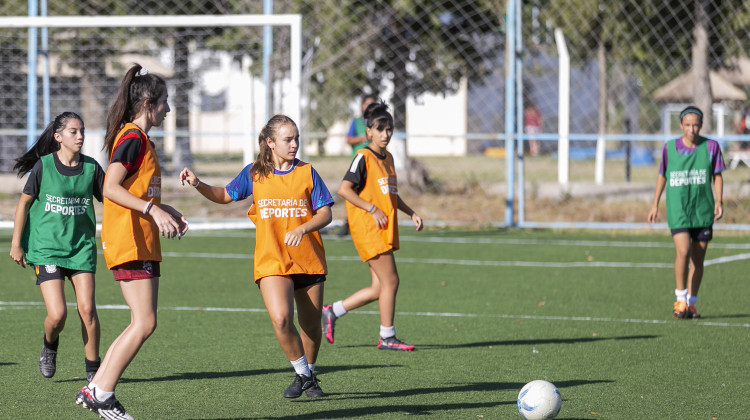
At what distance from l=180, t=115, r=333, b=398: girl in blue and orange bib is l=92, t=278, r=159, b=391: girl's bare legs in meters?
0.63

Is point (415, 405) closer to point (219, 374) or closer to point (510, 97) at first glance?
point (219, 374)

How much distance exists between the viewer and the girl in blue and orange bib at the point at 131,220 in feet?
14.8

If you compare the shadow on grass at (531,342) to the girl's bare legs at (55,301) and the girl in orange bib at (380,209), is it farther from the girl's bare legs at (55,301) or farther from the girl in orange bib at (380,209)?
the girl's bare legs at (55,301)

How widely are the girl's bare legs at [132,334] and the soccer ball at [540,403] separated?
5.96 feet

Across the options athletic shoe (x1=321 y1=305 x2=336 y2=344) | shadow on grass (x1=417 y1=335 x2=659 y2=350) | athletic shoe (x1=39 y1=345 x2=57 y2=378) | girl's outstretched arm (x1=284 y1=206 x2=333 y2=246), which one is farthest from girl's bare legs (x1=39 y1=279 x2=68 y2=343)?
shadow on grass (x1=417 y1=335 x2=659 y2=350)

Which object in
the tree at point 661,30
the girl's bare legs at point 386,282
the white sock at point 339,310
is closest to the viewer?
the girl's bare legs at point 386,282

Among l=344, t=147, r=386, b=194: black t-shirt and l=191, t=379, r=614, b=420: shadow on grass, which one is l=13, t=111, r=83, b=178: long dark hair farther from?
l=191, t=379, r=614, b=420: shadow on grass

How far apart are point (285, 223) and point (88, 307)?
127 cm

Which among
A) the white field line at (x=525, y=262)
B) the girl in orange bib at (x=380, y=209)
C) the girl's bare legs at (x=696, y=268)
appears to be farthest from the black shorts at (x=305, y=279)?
the white field line at (x=525, y=262)

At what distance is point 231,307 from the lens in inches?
343

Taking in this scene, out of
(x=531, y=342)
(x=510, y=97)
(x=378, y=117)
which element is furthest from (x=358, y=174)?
(x=510, y=97)

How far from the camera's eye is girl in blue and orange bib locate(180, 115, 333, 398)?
5094 mm

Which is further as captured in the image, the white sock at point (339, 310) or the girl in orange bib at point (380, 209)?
the white sock at point (339, 310)

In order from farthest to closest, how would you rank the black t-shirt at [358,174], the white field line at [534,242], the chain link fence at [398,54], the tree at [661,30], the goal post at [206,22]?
the chain link fence at [398,54]
the tree at [661,30]
the white field line at [534,242]
the goal post at [206,22]
the black t-shirt at [358,174]
